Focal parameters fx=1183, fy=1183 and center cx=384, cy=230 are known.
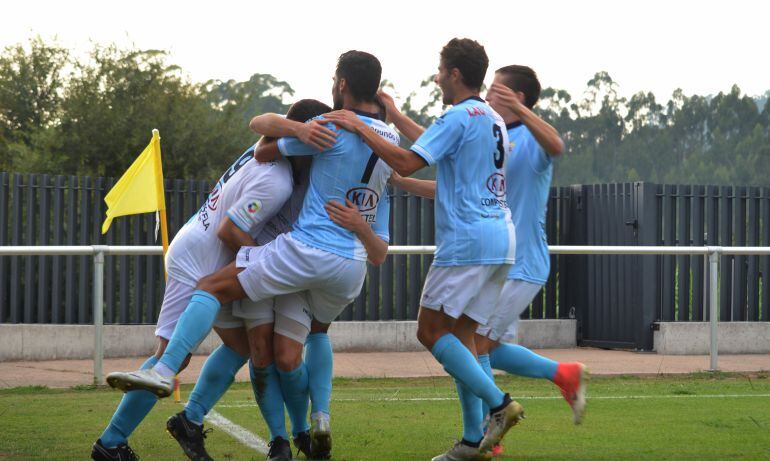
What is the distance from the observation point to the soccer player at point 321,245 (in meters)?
5.37

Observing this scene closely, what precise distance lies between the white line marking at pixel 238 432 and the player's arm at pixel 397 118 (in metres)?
1.82

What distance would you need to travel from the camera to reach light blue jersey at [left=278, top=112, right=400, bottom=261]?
5.45 m

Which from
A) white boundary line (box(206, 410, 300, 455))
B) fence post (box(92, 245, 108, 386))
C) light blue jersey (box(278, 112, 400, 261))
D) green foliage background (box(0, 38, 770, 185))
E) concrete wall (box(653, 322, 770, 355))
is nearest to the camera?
light blue jersey (box(278, 112, 400, 261))

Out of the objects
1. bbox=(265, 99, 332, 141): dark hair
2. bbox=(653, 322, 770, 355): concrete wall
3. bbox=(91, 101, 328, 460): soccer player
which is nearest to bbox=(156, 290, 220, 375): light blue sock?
bbox=(91, 101, 328, 460): soccer player

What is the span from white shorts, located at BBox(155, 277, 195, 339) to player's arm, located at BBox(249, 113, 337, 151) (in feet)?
2.72

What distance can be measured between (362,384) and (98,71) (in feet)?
49.3

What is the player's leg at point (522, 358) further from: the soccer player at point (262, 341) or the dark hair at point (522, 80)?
the soccer player at point (262, 341)

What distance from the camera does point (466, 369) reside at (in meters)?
5.50

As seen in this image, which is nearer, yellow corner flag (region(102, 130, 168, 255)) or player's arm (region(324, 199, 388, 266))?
player's arm (region(324, 199, 388, 266))

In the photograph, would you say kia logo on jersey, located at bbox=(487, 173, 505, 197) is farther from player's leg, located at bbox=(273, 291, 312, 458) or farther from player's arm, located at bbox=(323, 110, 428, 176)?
player's leg, located at bbox=(273, 291, 312, 458)

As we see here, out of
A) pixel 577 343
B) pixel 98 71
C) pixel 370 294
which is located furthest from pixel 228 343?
pixel 98 71

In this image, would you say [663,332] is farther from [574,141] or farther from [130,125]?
[574,141]

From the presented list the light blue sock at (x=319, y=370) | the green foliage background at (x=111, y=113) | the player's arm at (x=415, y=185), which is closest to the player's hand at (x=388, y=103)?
the player's arm at (x=415, y=185)

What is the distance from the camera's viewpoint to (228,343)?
5.85 metres
